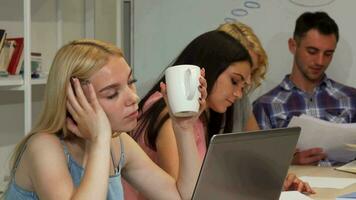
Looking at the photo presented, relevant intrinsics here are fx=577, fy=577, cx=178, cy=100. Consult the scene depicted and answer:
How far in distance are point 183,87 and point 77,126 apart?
0.88 ft

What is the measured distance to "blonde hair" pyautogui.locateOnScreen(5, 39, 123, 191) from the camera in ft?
4.30

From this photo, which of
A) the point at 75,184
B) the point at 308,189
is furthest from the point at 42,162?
the point at 308,189

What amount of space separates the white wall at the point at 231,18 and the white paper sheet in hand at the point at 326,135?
30.6 inches

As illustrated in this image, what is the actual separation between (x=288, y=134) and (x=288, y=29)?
1809 millimetres

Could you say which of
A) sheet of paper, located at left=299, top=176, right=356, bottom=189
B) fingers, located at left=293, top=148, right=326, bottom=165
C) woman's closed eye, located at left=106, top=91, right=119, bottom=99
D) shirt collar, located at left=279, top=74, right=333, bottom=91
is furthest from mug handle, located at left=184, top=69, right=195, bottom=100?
shirt collar, located at left=279, top=74, right=333, bottom=91

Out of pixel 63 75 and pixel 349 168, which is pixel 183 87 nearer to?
pixel 63 75

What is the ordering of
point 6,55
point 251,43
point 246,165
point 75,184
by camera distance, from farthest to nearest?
1. point 6,55
2. point 251,43
3. point 75,184
4. point 246,165

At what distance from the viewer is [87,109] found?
1.32 m

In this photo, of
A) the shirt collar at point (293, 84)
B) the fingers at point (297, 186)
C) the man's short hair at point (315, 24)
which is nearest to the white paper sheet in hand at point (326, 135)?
the fingers at point (297, 186)

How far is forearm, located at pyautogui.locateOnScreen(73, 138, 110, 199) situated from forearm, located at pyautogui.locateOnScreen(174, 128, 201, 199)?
296mm

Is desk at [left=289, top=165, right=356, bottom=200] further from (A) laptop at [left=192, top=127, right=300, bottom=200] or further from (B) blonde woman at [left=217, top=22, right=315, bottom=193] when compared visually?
(A) laptop at [left=192, top=127, right=300, bottom=200]

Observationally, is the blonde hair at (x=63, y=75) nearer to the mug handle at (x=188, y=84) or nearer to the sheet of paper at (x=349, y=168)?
the mug handle at (x=188, y=84)

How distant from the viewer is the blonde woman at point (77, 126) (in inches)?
50.1

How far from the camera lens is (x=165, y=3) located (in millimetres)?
3146
